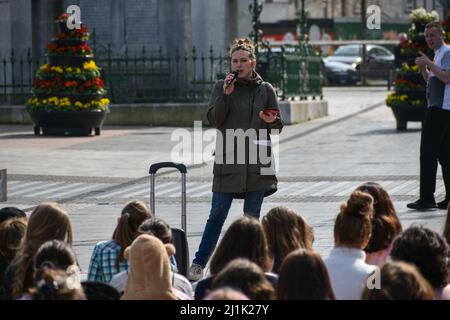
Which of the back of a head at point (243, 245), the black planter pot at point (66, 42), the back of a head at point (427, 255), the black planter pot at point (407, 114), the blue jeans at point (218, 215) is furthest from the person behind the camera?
the black planter pot at point (407, 114)

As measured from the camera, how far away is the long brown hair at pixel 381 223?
8.20m

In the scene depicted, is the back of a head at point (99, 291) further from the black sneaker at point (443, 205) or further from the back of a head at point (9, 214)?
the black sneaker at point (443, 205)

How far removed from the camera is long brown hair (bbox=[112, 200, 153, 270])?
8.09m

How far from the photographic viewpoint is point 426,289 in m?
A: 5.51

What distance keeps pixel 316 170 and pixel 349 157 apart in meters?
1.89

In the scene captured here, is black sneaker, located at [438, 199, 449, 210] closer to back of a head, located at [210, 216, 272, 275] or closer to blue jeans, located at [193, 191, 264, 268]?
blue jeans, located at [193, 191, 264, 268]

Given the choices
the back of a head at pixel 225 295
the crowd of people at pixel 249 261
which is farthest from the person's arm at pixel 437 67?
the back of a head at pixel 225 295

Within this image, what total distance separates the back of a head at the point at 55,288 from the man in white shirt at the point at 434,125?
27.5 feet

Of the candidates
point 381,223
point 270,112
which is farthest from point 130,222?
point 270,112

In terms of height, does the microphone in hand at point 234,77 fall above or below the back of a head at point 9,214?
above

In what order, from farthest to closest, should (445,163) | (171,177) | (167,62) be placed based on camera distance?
(167,62) → (171,177) → (445,163)

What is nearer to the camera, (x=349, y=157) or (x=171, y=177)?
(x=171, y=177)
